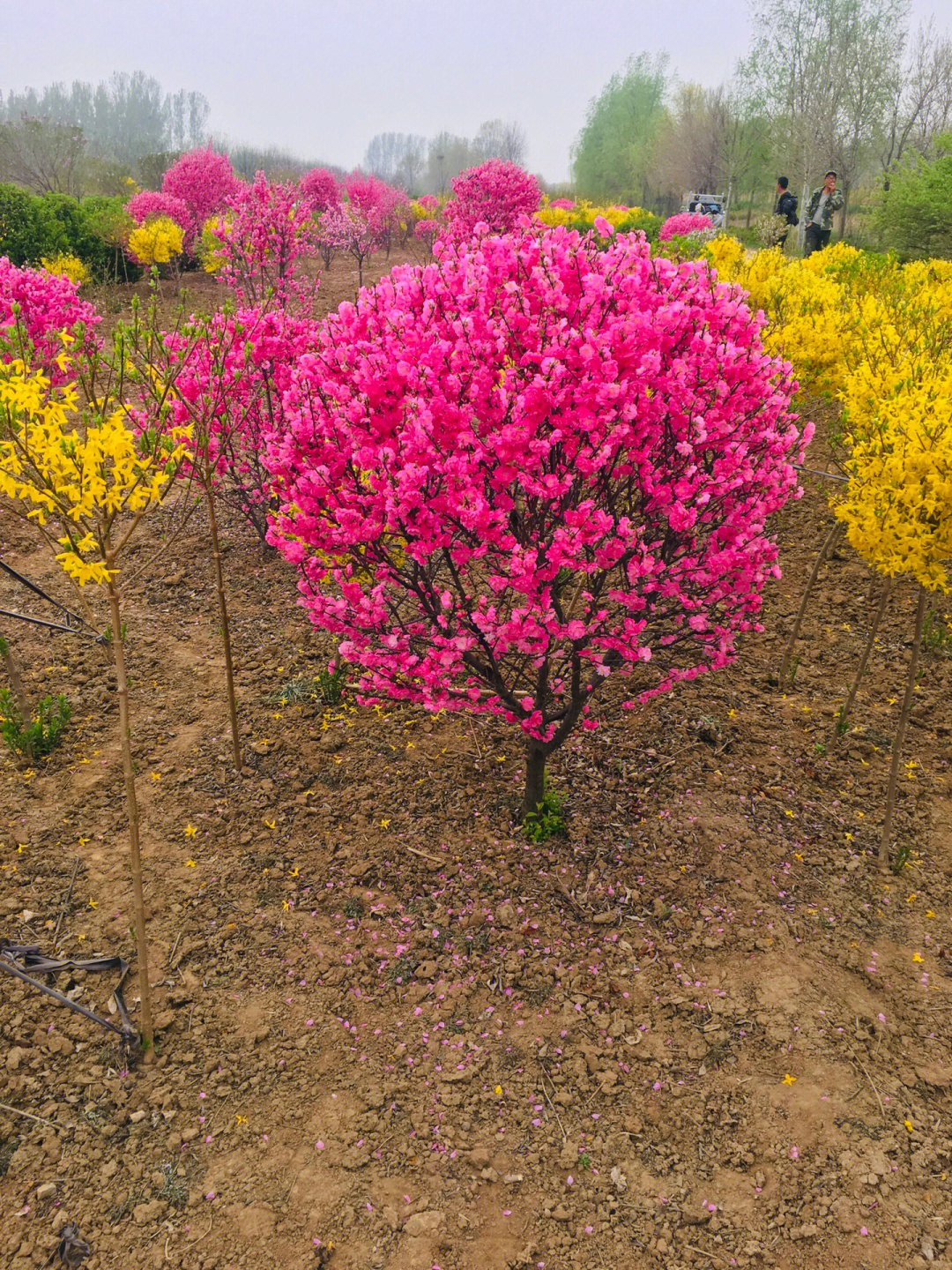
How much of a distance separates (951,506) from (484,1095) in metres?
3.18

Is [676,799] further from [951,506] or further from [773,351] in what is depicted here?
[773,351]

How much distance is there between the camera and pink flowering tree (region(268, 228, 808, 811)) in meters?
2.76

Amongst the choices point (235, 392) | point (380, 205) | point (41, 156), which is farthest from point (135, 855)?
point (41, 156)

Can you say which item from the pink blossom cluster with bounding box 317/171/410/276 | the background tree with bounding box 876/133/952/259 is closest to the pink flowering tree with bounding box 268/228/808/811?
the pink blossom cluster with bounding box 317/171/410/276

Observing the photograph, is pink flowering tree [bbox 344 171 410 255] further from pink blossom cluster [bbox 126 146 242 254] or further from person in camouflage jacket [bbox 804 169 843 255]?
person in camouflage jacket [bbox 804 169 843 255]

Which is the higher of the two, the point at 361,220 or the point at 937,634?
the point at 361,220

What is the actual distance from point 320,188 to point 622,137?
4918 centimetres

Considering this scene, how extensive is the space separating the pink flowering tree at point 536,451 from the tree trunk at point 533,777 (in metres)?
0.47

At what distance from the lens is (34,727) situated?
4.43 meters

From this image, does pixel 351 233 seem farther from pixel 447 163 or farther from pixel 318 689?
pixel 447 163

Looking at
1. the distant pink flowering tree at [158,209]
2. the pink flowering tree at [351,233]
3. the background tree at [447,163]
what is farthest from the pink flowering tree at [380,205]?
the background tree at [447,163]

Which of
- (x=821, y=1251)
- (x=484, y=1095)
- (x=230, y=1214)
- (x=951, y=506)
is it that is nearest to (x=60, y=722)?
(x=230, y=1214)

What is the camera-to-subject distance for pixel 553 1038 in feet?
10.4

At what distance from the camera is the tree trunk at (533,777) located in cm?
394
